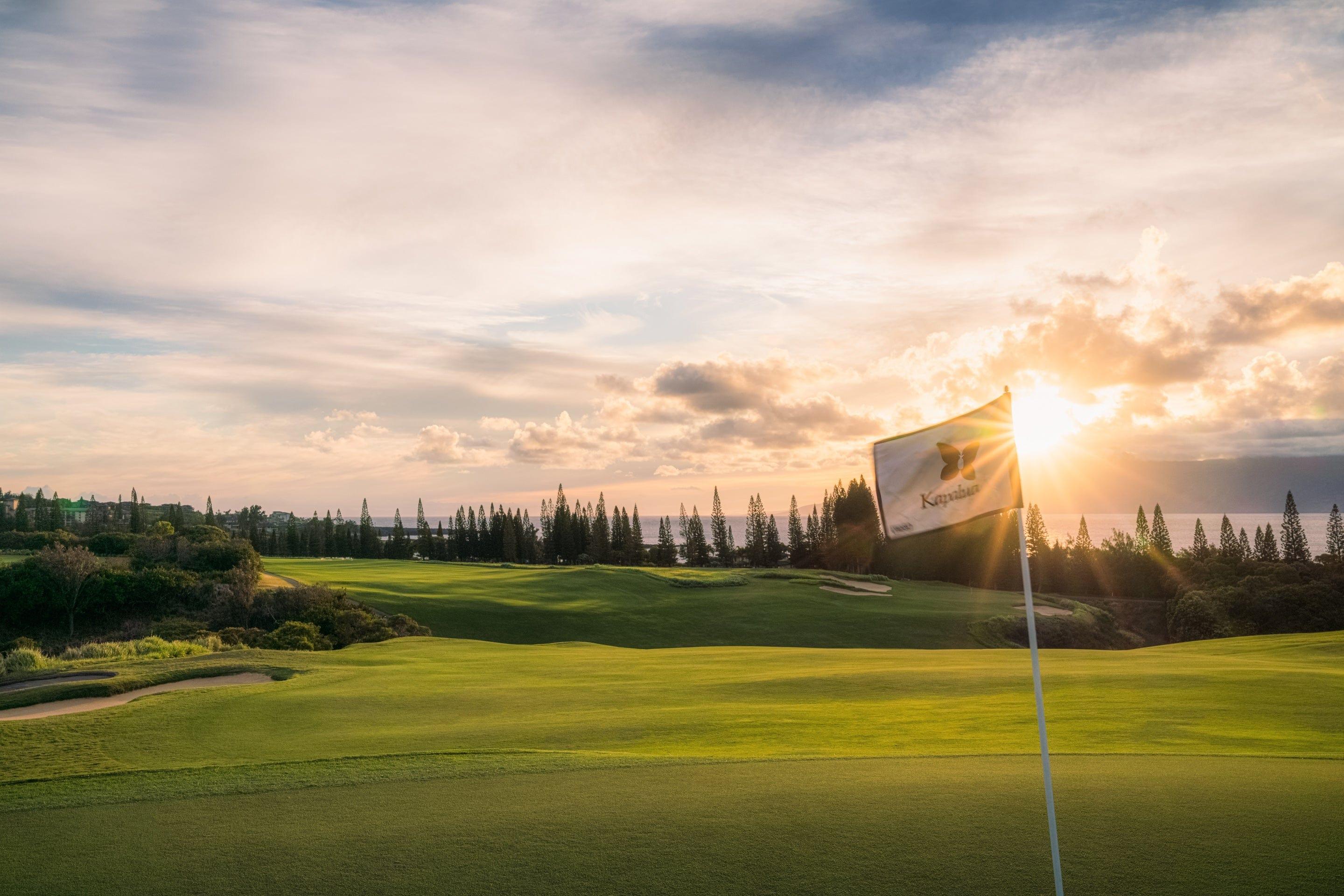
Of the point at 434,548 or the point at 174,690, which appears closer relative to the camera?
the point at 174,690

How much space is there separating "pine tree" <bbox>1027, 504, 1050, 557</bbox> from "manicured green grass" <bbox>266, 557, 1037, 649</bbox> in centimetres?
2740

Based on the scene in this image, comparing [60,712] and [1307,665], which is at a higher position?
[60,712]

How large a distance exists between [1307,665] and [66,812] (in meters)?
28.3

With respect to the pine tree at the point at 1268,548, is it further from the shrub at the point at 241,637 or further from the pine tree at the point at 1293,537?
the shrub at the point at 241,637

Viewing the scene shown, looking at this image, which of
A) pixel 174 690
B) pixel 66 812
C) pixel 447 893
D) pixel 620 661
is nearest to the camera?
pixel 447 893

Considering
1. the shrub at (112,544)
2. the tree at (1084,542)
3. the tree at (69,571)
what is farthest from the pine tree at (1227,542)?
the tree at (69,571)

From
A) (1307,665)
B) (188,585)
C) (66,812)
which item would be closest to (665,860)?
(66,812)

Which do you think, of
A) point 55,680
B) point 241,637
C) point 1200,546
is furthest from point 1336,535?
point 55,680

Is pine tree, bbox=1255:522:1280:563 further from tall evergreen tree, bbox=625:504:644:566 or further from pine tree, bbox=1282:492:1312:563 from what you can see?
tall evergreen tree, bbox=625:504:644:566

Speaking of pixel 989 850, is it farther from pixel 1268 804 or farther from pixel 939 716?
pixel 939 716

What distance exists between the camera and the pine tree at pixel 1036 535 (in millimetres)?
94375

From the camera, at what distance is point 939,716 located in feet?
48.9

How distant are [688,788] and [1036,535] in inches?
3807

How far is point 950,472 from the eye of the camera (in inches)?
311
